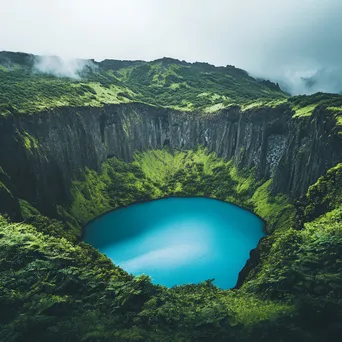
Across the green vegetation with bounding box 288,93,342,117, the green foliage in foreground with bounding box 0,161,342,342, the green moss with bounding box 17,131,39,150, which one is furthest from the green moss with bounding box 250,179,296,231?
the green moss with bounding box 17,131,39,150

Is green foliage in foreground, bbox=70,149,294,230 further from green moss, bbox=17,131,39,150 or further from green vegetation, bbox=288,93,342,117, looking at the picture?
green vegetation, bbox=288,93,342,117

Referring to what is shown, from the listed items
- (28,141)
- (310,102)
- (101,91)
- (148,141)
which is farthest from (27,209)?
(101,91)

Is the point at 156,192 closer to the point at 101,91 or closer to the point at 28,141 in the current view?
the point at 28,141

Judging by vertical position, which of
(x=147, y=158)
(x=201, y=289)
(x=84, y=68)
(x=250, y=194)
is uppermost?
(x=84, y=68)

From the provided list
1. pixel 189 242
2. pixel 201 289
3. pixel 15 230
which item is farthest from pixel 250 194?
pixel 15 230

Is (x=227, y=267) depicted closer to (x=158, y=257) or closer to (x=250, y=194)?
(x=158, y=257)

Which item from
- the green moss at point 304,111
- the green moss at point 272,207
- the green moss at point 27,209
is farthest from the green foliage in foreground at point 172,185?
the green moss at point 304,111

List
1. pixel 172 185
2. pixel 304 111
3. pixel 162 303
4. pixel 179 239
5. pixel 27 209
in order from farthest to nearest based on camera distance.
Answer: pixel 172 185, pixel 304 111, pixel 179 239, pixel 27 209, pixel 162 303
